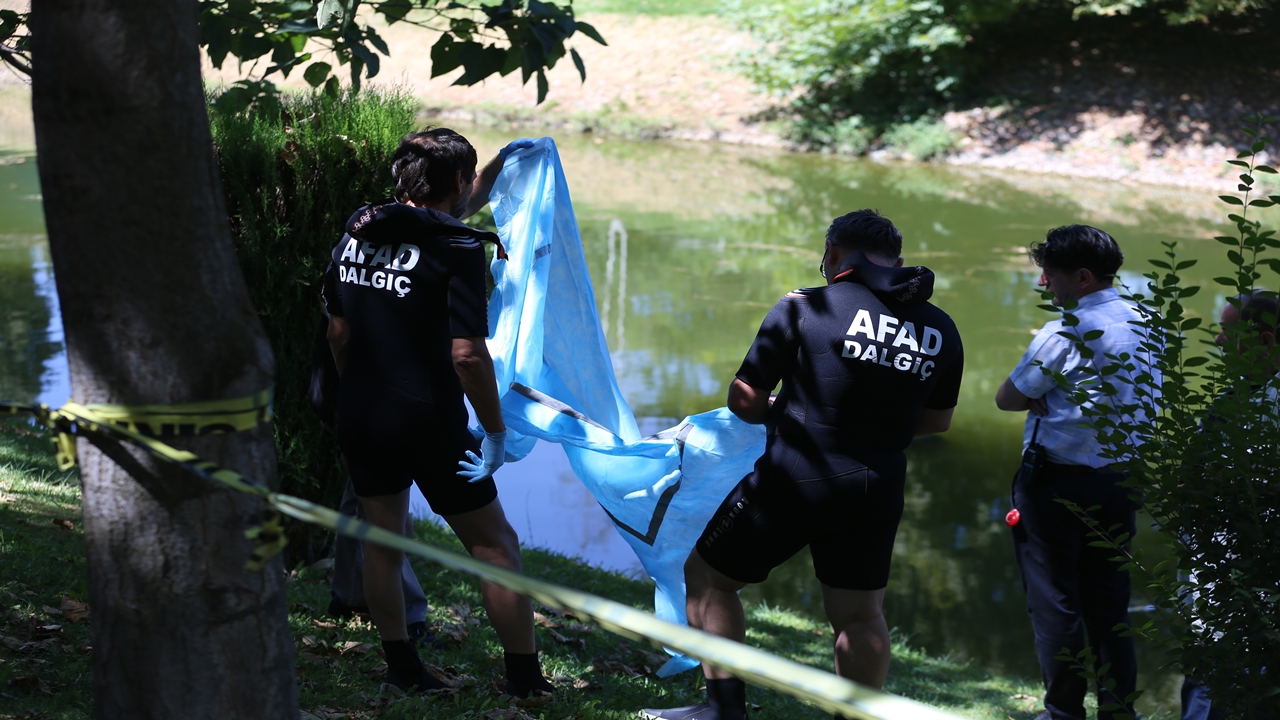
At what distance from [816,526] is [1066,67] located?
81.4 ft

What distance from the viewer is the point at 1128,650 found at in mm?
4074

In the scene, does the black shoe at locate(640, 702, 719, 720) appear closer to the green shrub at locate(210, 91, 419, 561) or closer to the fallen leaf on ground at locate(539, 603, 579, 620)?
the fallen leaf on ground at locate(539, 603, 579, 620)

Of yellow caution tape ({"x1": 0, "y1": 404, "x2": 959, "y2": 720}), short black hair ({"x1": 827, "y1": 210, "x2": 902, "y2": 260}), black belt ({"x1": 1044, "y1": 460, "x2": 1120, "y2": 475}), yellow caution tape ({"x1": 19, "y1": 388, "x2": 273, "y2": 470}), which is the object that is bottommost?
black belt ({"x1": 1044, "y1": 460, "x2": 1120, "y2": 475})

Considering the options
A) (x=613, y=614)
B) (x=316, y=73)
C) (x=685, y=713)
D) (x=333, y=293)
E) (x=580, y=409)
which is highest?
(x=316, y=73)

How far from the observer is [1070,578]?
13.4 ft

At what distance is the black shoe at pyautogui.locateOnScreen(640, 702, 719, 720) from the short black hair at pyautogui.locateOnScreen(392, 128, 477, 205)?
1.84m

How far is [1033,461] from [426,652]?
236cm

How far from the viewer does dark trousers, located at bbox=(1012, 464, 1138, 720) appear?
3.99 meters

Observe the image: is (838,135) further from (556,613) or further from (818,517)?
(818,517)

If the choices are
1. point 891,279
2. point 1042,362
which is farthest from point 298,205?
point 1042,362

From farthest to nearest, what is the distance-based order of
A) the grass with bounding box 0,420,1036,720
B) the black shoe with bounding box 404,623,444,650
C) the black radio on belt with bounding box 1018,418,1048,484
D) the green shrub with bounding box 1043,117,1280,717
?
the black shoe with bounding box 404,623,444,650, the black radio on belt with bounding box 1018,418,1048,484, the grass with bounding box 0,420,1036,720, the green shrub with bounding box 1043,117,1280,717

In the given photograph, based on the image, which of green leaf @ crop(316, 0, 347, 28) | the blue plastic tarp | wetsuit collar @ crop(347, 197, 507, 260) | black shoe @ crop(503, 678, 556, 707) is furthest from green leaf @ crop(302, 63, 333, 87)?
black shoe @ crop(503, 678, 556, 707)

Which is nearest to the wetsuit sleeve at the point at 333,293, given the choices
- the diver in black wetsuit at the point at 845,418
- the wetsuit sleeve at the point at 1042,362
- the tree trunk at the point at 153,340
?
the diver in black wetsuit at the point at 845,418

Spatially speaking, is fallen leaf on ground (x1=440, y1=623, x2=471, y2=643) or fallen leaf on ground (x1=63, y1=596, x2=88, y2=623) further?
fallen leaf on ground (x1=440, y1=623, x2=471, y2=643)
